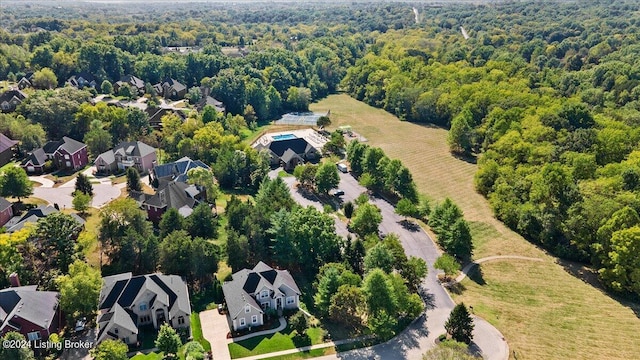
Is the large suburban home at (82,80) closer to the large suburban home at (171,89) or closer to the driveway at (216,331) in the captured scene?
the large suburban home at (171,89)

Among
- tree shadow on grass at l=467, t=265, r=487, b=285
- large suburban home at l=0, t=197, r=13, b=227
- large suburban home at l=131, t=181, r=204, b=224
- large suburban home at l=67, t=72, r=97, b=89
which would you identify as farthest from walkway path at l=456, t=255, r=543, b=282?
large suburban home at l=67, t=72, r=97, b=89

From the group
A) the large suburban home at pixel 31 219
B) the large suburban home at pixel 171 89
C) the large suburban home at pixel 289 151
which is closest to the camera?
the large suburban home at pixel 31 219

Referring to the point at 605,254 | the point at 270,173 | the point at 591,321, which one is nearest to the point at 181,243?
the point at 270,173

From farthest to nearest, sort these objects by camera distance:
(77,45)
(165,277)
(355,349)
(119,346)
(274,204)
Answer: (77,45) → (274,204) → (165,277) → (355,349) → (119,346)

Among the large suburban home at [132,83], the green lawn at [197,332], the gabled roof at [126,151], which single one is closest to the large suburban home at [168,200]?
the gabled roof at [126,151]

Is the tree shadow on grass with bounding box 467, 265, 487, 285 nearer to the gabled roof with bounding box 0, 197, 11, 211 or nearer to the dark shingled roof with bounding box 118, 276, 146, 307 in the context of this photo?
the dark shingled roof with bounding box 118, 276, 146, 307

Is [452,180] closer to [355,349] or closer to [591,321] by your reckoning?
[591,321]

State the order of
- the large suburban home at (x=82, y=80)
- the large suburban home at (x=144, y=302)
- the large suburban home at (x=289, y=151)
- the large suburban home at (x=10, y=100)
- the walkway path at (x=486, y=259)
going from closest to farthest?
1. the large suburban home at (x=144, y=302)
2. the walkway path at (x=486, y=259)
3. the large suburban home at (x=289, y=151)
4. the large suburban home at (x=10, y=100)
5. the large suburban home at (x=82, y=80)
